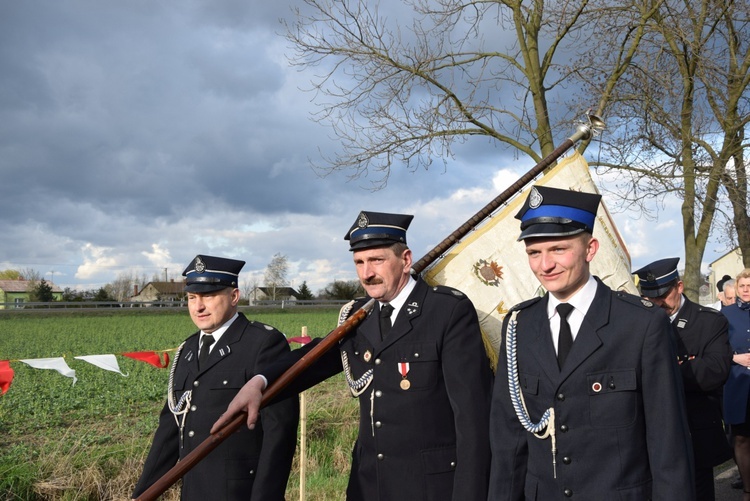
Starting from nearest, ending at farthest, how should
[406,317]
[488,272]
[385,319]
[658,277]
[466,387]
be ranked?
[466,387] → [406,317] → [385,319] → [488,272] → [658,277]

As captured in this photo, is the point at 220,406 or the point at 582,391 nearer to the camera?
the point at 582,391

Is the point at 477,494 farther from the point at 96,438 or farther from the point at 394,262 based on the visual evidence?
the point at 96,438

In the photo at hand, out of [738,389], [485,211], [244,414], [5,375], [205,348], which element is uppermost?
[485,211]

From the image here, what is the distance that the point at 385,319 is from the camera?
3.35 metres

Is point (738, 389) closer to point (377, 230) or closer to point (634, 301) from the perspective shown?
point (634, 301)

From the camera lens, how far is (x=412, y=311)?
128 inches

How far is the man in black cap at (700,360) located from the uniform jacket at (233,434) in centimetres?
259

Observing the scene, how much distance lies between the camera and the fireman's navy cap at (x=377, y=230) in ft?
10.9

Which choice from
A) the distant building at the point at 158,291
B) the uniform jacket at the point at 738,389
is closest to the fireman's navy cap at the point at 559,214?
the uniform jacket at the point at 738,389

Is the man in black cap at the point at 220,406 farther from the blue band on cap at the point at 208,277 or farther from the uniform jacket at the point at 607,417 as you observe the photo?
the uniform jacket at the point at 607,417

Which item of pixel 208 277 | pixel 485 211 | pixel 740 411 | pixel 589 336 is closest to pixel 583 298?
pixel 589 336

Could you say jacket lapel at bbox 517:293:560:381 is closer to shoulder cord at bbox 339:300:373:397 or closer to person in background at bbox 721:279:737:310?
shoulder cord at bbox 339:300:373:397

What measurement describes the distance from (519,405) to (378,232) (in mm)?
1079

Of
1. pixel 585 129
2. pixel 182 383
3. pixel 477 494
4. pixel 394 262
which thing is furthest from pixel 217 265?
pixel 585 129
